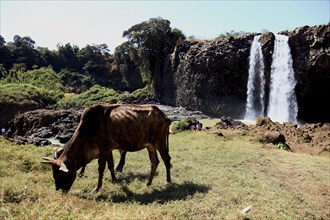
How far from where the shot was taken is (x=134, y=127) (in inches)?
A: 277

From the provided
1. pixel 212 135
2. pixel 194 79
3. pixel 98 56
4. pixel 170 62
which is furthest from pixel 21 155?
pixel 98 56

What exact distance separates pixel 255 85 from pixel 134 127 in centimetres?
2471

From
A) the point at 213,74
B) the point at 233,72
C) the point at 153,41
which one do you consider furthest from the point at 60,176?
the point at 153,41

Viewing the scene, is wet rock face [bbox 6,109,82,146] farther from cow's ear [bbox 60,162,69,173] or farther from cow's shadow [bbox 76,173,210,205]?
A: cow's ear [bbox 60,162,69,173]

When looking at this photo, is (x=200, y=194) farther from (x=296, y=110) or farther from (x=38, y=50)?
(x=38, y=50)

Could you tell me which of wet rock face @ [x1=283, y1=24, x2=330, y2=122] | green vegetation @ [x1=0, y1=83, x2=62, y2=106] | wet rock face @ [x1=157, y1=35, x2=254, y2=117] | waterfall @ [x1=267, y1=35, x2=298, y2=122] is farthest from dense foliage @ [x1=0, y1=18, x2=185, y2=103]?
wet rock face @ [x1=283, y1=24, x2=330, y2=122]

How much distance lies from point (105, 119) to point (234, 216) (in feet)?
11.4

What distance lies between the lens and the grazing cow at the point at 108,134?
21.9 ft

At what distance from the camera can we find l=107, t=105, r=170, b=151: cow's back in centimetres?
696

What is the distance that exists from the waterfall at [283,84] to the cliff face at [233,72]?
1.50 ft

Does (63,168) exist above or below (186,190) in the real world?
above

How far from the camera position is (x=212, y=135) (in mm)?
15859

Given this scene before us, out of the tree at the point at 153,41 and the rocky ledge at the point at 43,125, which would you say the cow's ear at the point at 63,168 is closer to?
the rocky ledge at the point at 43,125

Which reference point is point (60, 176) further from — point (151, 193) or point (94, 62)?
point (94, 62)
